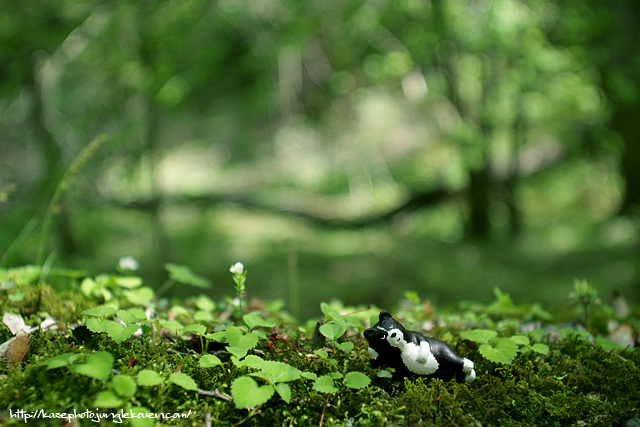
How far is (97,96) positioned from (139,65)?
3.31 feet

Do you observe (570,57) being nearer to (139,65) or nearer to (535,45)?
(535,45)

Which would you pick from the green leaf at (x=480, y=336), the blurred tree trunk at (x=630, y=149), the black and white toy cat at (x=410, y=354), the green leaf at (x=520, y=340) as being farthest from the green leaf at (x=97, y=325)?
the blurred tree trunk at (x=630, y=149)

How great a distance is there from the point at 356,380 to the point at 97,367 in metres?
0.66

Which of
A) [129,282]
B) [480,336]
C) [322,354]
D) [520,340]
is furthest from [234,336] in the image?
[520,340]

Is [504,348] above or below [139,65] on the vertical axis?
below

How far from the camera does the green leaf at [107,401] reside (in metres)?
0.87

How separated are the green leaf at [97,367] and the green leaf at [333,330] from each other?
0.58m

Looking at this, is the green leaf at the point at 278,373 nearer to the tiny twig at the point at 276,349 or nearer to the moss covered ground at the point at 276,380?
the moss covered ground at the point at 276,380

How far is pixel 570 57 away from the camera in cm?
502

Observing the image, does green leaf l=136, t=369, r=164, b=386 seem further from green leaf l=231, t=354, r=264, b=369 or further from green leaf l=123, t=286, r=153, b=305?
green leaf l=123, t=286, r=153, b=305

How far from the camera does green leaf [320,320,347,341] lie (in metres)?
1.18

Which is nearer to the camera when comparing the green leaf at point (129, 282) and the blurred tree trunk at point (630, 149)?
the green leaf at point (129, 282)

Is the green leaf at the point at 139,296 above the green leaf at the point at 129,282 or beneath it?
beneath

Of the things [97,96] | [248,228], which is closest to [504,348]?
[97,96]
